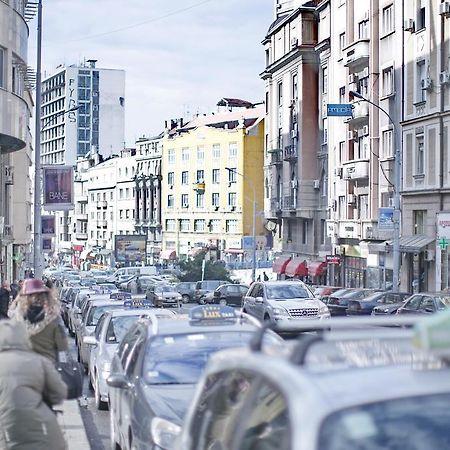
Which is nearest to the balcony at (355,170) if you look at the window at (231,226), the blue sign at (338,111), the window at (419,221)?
the window at (419,221)

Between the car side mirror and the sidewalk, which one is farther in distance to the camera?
the sidewalk

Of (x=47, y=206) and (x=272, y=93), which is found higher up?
(x=272, y=93)

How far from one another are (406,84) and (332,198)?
698 inches

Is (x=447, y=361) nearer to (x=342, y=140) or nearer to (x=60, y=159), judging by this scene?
(x=342, y=140)

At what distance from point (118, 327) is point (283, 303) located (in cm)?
1456

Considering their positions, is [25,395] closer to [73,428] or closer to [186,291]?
[73,428]

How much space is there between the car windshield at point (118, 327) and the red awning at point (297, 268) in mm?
54987

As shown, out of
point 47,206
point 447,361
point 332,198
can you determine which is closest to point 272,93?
point 332,198

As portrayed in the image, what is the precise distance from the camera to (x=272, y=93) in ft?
267

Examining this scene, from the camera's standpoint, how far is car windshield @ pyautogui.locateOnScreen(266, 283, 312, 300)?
30.9 metres

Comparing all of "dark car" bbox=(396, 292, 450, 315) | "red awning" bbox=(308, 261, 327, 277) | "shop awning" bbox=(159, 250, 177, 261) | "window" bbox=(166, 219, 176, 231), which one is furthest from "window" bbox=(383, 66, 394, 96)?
"window" bbox=(166, 219, 176, 231)

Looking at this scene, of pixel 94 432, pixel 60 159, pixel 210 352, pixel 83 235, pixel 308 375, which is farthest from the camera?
pixel 60 159

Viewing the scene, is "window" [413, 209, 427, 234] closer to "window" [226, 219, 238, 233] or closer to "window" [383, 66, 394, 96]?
"window" [383, 66, 394, 96]

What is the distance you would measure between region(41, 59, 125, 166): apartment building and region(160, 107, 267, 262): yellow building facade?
2039 inches
